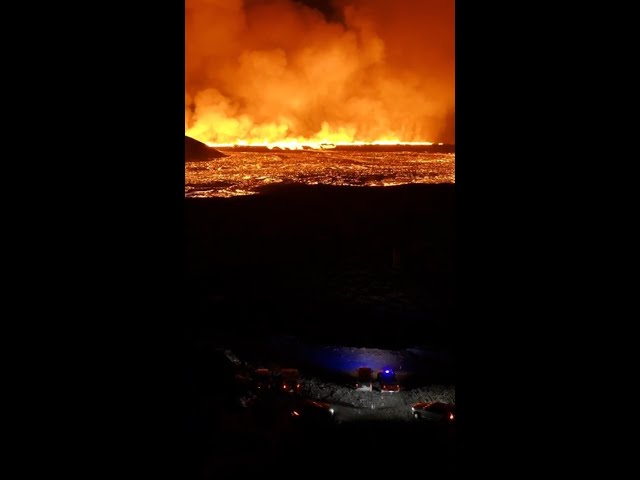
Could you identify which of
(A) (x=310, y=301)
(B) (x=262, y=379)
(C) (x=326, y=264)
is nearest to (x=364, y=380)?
(B) (x=262, y=379)

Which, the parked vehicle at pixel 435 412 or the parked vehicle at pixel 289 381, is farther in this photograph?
the parked vehicle at pixel 289 381

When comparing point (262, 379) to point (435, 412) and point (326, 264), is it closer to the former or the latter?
Answer: point (435, 412)

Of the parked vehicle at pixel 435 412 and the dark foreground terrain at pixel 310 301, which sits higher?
the dark foreground terrain at pixel 310 301

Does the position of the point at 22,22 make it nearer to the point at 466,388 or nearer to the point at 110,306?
the point at 110,306

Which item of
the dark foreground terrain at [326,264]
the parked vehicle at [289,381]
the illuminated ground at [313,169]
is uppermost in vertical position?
the illuminated ground at [313,169]

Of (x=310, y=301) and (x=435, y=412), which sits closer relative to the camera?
(x=435, y=412)

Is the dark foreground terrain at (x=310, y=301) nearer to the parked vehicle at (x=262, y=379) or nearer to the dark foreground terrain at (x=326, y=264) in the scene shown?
→ the dark foreground terrain at (x=326, y=264)

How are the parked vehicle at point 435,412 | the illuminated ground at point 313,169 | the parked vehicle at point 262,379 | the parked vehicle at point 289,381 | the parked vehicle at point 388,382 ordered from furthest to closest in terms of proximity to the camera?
1. the illuminated ground at point 313,169
2. the parked vehicle at point 388,382
3. the parked vehicle at point 289,381
4. the parked vehicle at point 262,379
5. the parked vehicle at point 435,412

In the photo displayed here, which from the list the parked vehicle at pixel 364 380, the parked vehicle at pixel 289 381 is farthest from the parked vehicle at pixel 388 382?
the parked vehicle at pixel 289 381

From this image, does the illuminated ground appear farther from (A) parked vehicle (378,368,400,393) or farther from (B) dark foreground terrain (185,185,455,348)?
(A) parked vehicle (378,368,400,393)
